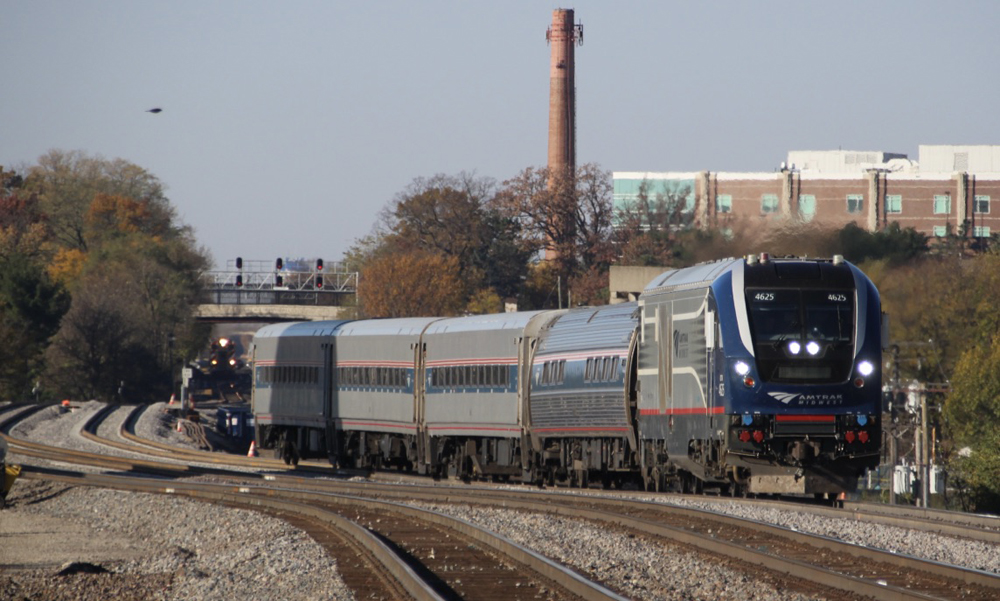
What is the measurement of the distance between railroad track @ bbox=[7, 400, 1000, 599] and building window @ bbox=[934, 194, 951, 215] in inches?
3356

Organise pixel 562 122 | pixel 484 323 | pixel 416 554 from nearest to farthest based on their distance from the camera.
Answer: pixel 416 554 → pixel 484 323 → pixel 562 122

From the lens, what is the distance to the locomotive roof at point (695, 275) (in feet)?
71.4

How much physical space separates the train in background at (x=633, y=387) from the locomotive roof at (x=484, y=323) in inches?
2.0

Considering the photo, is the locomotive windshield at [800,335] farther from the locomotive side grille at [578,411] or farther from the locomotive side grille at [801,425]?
the locomotive side grille at [578,411]

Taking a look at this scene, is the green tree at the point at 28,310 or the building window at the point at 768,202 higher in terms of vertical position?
the building window at the point at 768,202

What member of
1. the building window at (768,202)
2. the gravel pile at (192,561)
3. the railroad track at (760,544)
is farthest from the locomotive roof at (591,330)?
the building window at (768,202)

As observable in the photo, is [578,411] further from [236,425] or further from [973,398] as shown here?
[236,425]

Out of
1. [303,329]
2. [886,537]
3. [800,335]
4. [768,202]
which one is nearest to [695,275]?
[800,335]

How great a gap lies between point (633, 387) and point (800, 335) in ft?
18.3

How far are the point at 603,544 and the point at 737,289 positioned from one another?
5.30 metres

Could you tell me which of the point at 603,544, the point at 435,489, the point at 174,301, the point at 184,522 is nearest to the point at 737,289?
the point at 603,544

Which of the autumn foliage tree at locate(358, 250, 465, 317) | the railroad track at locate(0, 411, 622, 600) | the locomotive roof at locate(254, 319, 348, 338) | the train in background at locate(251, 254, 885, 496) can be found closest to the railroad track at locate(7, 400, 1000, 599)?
the railroad track at locate(0, 411, 622, 600)

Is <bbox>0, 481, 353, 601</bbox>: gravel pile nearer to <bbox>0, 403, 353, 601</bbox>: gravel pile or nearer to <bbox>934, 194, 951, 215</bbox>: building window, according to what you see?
<bbox>0, 403, 353, 601</bbox>: gravel pile

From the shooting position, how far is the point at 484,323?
32.9m
